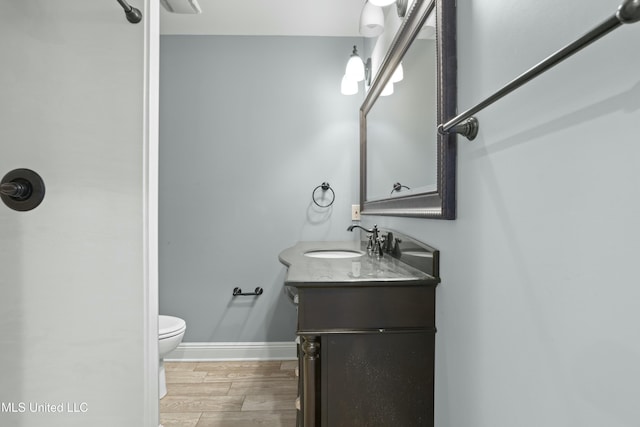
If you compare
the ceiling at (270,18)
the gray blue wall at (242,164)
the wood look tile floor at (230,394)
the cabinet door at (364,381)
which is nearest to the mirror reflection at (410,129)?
the cabinet door at (364,381)

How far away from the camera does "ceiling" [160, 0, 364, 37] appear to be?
87.3 inches

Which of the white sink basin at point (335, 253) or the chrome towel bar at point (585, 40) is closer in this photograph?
the chrome towel bar at point (585, 40)

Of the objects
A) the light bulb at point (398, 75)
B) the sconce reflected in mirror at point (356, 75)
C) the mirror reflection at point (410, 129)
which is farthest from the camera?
the sconce reflected in mirror at point (356, 75)

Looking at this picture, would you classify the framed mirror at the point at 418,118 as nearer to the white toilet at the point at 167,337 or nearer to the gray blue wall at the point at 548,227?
the gray blue wall at the point at 548,227

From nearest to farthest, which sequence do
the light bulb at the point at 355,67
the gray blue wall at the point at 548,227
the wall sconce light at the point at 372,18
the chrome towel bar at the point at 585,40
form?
the chrome towel bar at the point at 585,40 < the gray blue wall at the point at 548,227 < the wall sconce light at the point at 372,18 < the light bulb at the point at 355,67

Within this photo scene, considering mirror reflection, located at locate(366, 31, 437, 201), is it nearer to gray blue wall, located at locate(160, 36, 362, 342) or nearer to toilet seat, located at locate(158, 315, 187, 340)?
gray blue wall, located at locate(160, 36, 362, 342)

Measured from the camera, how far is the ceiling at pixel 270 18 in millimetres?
2217

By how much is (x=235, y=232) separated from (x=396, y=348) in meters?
1.77

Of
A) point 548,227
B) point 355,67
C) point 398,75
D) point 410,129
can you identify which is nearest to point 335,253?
point 410,129

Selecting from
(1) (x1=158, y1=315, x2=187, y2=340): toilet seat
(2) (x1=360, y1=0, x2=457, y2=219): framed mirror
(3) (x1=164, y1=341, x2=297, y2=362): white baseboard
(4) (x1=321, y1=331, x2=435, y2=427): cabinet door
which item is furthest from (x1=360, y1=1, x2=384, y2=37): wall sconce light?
(3) (x1=164, y1=341, x2=297, y2=362): white baseboard

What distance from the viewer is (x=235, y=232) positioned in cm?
257

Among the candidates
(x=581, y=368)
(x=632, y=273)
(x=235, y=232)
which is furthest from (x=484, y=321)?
(x=235, y=232)

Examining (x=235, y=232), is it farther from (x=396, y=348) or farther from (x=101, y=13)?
(x=101, y=13)

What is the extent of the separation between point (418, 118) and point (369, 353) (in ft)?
2.85
